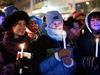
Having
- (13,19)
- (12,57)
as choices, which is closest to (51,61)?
(12,57)

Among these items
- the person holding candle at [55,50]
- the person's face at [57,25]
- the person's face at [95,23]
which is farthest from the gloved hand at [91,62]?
the person's face at [57,25]

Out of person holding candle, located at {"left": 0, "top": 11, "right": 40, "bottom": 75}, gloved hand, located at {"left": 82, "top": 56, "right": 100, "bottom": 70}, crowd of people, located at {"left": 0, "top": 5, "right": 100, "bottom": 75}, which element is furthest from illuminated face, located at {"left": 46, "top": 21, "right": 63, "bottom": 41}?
gloved hand, located at {"left": 82, "top": 56, "right": 100, "bottom": 70}

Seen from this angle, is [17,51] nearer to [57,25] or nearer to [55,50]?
[55,50]

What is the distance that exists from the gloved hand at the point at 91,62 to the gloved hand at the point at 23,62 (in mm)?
561

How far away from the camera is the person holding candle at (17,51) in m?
3.08

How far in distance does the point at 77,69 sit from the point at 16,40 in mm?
697

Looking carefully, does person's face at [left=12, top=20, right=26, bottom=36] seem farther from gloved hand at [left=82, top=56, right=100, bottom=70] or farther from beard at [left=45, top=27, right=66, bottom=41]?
gloved hand at [left=82, top=56, right=100, bottom=70]

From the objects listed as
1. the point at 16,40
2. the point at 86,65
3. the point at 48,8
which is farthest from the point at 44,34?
the point at 48,8

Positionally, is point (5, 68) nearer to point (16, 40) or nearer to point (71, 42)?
point (16, 40)

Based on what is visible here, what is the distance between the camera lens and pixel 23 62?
10.0 ft

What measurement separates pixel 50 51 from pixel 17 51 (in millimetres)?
335

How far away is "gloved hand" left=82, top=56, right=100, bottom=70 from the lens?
316cm

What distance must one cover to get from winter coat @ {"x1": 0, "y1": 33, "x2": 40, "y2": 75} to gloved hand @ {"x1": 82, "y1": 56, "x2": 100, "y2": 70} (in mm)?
483

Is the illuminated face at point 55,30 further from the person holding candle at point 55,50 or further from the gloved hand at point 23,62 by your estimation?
the gloved hand at point 23,62
